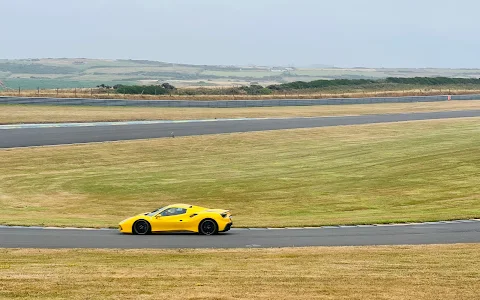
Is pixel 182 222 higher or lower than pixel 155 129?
lower

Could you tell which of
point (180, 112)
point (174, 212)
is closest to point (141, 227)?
point (174, 212)

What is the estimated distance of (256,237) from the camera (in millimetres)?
22344

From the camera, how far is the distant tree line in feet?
294

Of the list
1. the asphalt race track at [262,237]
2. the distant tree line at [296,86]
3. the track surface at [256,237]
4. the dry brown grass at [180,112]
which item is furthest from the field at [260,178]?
the distant tree line at [296,86]

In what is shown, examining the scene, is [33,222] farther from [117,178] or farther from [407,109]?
[407,109]

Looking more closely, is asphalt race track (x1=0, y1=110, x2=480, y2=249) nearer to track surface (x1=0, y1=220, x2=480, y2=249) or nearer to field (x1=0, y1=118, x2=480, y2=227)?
track surface (x1=0, y1=220, x2=480, y2=249)

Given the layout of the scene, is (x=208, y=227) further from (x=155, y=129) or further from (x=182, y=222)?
(x=155, y=129)

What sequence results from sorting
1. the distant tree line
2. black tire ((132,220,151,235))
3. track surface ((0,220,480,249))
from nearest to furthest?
track surface ((0,220,480,249)) < black tire ((132,220,151,235)) < the distant tree line

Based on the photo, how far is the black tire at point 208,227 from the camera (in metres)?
23.1

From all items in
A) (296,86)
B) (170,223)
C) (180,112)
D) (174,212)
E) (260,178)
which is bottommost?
(260,178)

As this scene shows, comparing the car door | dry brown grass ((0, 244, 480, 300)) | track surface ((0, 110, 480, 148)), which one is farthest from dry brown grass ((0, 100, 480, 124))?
dry brown grass ((0, 244, 480, 300))

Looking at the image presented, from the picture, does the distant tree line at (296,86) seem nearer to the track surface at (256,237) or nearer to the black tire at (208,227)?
the black tire at (208,227)

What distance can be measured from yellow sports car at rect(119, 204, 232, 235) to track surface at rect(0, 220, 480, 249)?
0.26m

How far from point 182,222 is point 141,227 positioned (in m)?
1.28
